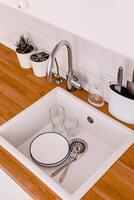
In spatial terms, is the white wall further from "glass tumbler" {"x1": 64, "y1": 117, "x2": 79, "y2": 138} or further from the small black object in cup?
"glass tumbler" {"x1": 64, "y1": 117, "x2": 79, "y2": 138}

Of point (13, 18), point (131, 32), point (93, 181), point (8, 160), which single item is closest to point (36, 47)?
point (13, 18)

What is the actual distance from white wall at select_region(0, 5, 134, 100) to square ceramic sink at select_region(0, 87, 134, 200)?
132mm

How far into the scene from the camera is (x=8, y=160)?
110 centimetres

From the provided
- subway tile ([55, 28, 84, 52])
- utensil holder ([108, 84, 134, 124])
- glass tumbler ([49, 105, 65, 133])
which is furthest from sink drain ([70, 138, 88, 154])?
subway tile ([55, 28, 84, 52])

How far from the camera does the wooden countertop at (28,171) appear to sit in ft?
3.18

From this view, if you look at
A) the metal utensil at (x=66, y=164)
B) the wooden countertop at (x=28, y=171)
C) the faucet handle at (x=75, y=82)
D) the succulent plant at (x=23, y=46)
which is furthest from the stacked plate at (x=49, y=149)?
the succulent plant at (x=23, y=46)

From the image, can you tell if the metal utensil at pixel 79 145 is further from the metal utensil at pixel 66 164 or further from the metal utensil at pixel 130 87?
the metal utensil at pixel 130 87

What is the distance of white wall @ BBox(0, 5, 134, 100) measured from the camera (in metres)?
1.19

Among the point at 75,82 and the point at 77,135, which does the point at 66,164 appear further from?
the point at 75,82

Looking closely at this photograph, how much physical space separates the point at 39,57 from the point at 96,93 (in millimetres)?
362

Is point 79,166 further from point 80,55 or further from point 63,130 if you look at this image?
point 80,55

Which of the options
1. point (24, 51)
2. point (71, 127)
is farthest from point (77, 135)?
point (24, 51)

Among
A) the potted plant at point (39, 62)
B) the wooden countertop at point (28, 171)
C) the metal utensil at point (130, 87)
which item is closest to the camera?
the wooden countertop at point (28, 171)

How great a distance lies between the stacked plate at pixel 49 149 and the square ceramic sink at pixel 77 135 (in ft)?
0.15
